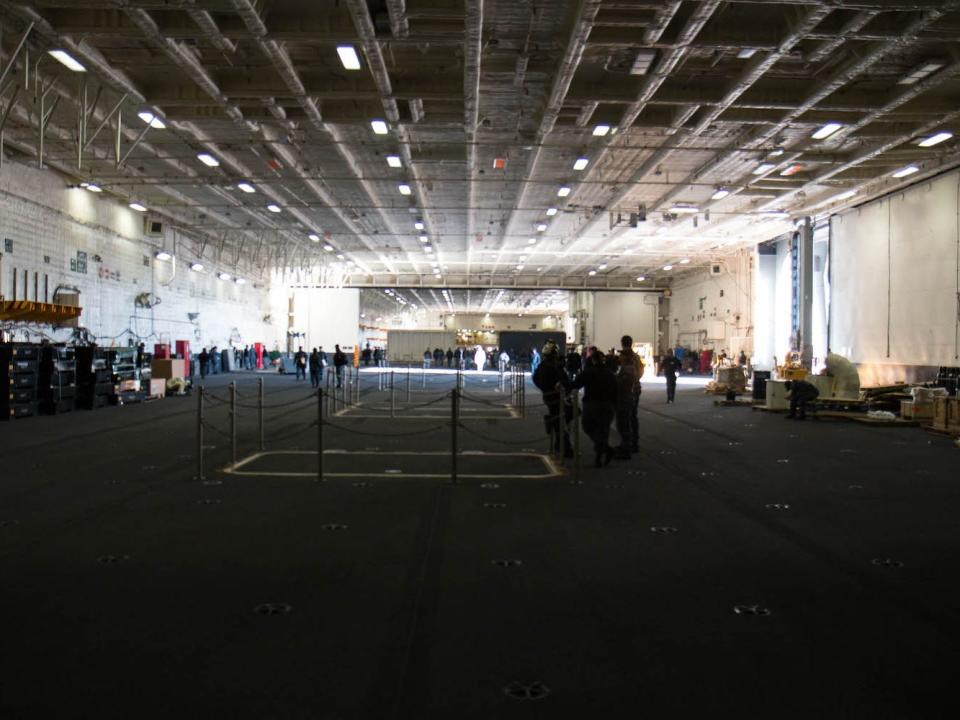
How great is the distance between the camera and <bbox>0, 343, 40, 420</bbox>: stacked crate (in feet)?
50.3

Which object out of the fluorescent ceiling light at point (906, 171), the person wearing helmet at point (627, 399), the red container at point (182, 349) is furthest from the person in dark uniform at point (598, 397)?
the red container at point (182, 349)

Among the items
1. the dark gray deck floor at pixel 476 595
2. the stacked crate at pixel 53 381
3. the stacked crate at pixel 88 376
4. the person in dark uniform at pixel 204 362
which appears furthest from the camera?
the person in dark uniform at pixel 204 362

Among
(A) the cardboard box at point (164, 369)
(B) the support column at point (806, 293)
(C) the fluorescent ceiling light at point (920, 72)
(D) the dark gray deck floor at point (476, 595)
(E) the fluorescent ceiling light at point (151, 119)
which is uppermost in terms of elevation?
(C) the fluorescent ceiling light at point (920, 72)

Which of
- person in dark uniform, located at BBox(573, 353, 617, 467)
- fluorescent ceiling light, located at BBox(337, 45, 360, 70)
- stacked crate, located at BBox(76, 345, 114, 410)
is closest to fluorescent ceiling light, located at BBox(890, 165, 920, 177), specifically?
person in dark uniform, located at BBox(573, 353, 617, 467)

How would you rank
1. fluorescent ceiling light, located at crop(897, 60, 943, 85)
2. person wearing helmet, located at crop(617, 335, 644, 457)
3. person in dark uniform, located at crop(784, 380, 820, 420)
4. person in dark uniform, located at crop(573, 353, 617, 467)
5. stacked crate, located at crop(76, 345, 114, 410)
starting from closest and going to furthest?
person in dark uniform, located at crop(573, 353, 617, 467), person wearing helmet, located at crop(617, 335, 644, 457), fluorescent ceiling light, located at crop(897, 60, 943, 85), person in dark uniform, located at crop(784, 380, 820, 420), stacked crate, located at crop(76, 345, 114, 410)

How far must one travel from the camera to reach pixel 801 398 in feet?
55.5

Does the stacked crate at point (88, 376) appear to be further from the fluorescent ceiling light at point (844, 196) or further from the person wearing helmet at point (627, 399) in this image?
the fluorescent ceiling light at point (844, 196)

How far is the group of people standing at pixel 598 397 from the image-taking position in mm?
9414

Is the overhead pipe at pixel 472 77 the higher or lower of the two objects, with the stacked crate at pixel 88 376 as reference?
higher

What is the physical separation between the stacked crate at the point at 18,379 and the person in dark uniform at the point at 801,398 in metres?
17.8

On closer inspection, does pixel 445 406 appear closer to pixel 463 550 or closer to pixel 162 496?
pixel 162 496

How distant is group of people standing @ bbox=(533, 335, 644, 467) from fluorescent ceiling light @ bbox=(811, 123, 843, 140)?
9.24 metres

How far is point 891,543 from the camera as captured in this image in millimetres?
5840

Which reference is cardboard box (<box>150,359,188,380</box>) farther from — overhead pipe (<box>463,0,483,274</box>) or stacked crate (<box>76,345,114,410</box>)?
overhead pipe (<box>463,0,483,274</box>)
